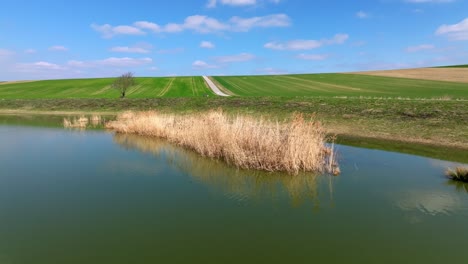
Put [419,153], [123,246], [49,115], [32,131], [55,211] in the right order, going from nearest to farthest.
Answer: [123,246] → [55,211] → [419,153] → [32,131] → [49,115]

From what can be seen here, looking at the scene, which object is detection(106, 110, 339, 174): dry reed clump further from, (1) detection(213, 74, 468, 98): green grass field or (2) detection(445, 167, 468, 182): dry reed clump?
(1) detection(213, 74, 468, 98): green grass field

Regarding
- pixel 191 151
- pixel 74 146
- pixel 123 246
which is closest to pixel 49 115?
pixel 74 146

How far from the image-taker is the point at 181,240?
641 cm

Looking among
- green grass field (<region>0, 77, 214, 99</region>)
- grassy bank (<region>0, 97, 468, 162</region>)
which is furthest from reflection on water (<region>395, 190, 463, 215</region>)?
green grass field (<region>0, 77, 214, 99</region>)

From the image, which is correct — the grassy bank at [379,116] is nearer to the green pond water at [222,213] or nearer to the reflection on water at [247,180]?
the green pond water at [222,213]

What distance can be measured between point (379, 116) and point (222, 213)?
18.5 m

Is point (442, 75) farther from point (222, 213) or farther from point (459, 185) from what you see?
point (222, 213)

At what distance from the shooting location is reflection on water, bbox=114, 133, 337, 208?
9320mm

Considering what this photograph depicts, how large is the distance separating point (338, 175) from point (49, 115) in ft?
110

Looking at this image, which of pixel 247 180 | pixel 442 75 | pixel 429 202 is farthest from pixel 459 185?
pixel 442 75

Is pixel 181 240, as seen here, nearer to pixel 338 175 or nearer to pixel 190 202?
pixel 190 202

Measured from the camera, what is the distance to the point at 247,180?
35.3 feet

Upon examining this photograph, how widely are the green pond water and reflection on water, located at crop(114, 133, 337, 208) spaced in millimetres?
34

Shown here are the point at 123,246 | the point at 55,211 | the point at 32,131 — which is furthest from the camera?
the point at 32,131
